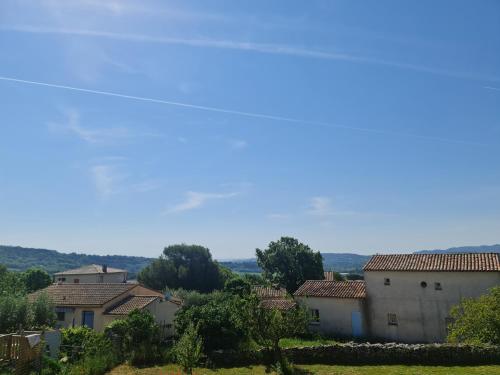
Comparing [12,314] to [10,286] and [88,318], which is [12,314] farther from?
[10,286]

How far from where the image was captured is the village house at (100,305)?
1307 inches

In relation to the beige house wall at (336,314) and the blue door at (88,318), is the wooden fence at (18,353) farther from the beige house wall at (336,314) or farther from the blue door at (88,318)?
the beige house wall at (336,314)

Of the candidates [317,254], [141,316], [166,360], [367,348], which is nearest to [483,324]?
[367,348]

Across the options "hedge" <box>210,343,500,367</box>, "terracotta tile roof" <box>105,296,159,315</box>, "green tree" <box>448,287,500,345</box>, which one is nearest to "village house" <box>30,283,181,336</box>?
"terracotta tile roof" <box>105,296,159,315</box>

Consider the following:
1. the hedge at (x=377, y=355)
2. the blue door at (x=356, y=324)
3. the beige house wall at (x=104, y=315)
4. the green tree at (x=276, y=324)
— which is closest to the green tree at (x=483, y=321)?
the hedge at (x=377, y=355)

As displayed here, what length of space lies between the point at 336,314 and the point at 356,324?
1.88 metres

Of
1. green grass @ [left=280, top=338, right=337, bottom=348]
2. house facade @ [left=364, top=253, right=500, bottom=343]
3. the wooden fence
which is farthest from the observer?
house facade @ [left=364, top=253, right=500, bottom=343]

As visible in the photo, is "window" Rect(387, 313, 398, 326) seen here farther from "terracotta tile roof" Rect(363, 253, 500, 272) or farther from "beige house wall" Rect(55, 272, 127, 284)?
"beige house wall" Rect(55, 272, 127, 284)

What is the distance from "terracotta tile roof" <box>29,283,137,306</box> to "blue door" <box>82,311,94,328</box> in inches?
35.7

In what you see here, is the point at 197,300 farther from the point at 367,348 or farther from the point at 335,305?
the point at 367,348

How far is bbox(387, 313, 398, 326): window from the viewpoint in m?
32.6

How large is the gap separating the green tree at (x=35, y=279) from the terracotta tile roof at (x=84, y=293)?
1188 inches

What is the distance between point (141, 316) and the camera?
982 inches

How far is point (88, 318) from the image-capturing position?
111 ft
